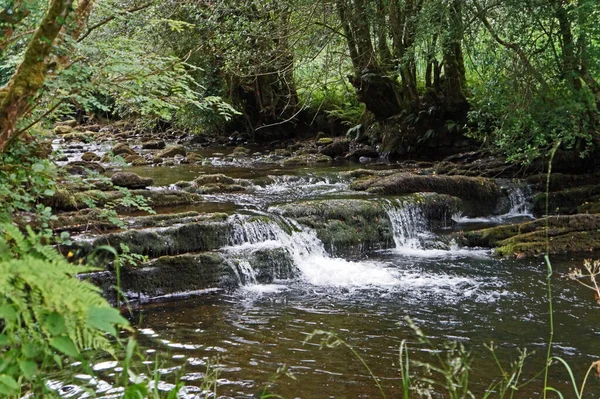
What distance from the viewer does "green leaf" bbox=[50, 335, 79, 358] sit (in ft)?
5.79

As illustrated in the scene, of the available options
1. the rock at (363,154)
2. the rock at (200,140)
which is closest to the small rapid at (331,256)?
the rock at (363,154)

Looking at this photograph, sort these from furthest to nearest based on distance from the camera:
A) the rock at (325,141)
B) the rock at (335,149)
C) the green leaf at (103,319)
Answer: the rock at (325,141)
the rock at (335,149)
the green leaf at (103,319)

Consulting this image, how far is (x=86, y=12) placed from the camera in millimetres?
4211

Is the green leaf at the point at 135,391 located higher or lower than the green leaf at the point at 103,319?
lower

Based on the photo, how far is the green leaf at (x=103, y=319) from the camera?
173 centimetres

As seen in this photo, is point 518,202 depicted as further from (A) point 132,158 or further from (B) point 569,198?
(A) point 132,158

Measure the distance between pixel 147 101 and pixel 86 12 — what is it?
1356 mm

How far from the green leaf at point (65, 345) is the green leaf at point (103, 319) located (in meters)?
0.10

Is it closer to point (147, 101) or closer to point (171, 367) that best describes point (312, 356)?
point (171, 367)

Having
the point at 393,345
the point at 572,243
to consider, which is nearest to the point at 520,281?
the point at 572,243

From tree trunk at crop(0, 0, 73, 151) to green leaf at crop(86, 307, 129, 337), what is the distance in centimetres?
202

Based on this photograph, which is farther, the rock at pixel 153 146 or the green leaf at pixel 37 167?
the rock at pixel 153 146

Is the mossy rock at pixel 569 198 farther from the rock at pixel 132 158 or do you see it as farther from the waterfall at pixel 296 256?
the rock at pixel 132 158

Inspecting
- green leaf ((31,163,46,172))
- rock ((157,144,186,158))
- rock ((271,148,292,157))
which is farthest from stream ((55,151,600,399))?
rock ((157,144,186,158))
